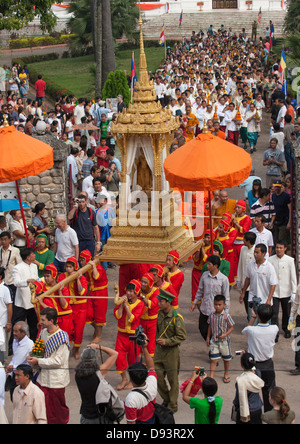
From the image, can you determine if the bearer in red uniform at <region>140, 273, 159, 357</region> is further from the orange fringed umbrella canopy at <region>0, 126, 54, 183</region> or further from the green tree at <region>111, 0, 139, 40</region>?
the green tree at <region>111, 0, 139, 40</region>

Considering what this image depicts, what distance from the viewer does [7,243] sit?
11.3 m

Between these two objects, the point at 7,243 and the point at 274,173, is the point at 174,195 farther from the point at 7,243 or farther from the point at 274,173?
the point at 7,243

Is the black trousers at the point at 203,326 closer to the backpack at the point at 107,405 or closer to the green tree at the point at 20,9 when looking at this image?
the backpack at the point at 107,405

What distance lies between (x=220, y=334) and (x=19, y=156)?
152 inches

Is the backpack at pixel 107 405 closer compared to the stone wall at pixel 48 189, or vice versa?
the backpack at pixel 107 405

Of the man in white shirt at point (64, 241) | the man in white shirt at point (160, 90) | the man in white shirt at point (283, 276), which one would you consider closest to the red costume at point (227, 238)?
the man in white shirt at point (283, 276)

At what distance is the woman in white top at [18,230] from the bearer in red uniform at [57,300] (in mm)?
2003

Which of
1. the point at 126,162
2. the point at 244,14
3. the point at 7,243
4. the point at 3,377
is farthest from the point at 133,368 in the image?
the point at 244,14

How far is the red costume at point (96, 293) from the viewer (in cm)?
1101

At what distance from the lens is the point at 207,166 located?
10.9 meters

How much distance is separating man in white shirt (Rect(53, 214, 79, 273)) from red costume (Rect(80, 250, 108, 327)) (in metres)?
1.19

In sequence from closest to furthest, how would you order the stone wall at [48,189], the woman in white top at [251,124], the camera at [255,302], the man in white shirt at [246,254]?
the camera at [255,302], the man in white shirt at [246,254], the stone wall at [48,189], the woman in white top at [251,124]

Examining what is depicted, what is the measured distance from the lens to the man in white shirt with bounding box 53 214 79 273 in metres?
12.2

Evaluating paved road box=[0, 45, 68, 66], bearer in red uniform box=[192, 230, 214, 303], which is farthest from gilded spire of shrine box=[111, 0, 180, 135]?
paved road box=[0, 45, 68, 66]
